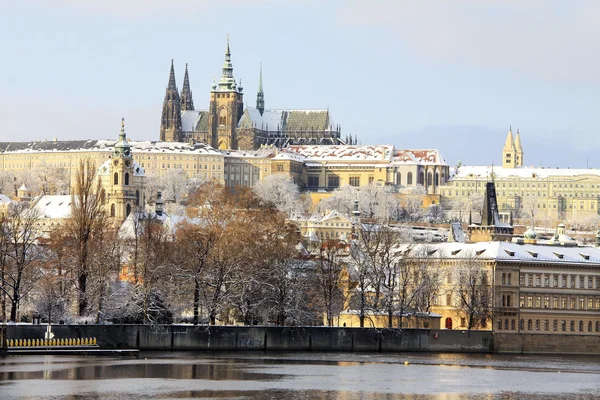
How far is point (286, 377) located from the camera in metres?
75.1

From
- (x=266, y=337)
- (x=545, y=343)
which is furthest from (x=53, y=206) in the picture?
(x=266, y=337)

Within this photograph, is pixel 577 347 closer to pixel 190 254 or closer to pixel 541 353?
pixel 541 353

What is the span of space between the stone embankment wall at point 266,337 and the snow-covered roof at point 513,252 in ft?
45.8

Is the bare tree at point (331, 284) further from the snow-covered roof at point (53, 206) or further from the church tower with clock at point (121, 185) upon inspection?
the snow-covered roof at point (53, 206)

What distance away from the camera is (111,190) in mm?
186875

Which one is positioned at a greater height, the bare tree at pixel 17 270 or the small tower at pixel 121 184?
the small tower at pixel 121 184

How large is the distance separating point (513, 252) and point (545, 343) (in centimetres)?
1156

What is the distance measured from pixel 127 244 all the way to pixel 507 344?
25723 mm

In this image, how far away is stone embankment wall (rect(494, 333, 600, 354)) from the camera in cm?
10262

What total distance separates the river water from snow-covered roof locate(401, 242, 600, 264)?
76.8 feet

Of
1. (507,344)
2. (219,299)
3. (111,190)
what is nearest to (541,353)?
(507,344)

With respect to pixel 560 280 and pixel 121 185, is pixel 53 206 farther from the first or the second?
pixel 560 280

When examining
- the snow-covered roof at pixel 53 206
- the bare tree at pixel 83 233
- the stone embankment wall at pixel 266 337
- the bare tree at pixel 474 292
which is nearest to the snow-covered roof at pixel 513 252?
the bare tree at pixel 474 292

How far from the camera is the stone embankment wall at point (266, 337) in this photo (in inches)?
3428
